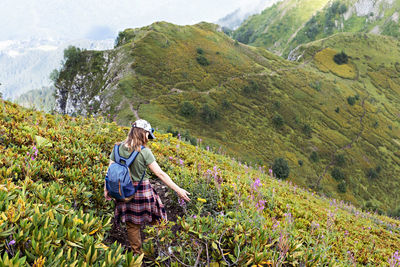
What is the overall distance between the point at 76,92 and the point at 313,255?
237 feet

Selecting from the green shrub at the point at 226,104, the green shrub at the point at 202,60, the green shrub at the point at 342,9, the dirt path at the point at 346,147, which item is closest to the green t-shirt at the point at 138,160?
the dirt path at the point at 346,147

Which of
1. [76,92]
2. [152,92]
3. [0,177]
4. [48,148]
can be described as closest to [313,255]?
[0,177]

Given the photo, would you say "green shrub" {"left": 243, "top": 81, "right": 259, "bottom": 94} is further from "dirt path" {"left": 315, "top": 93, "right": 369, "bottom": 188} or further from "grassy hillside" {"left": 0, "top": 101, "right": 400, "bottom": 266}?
"grassy hillside" {"left": 0, "top": 101, "right": 400, "bottom": 266}

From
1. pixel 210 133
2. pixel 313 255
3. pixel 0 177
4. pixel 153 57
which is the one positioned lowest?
pixel 210 133

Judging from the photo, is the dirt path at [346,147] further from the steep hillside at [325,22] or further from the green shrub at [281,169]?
the steep hillside at [325,22]

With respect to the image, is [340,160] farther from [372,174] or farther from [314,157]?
[372,174]

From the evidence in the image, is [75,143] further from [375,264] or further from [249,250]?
[375,264]

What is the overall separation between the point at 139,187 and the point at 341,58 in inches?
4746

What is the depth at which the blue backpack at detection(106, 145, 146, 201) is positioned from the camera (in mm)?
3279

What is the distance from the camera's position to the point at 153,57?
6103 centimetres

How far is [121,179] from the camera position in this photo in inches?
129

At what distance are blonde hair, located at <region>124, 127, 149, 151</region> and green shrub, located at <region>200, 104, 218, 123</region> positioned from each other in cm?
4578

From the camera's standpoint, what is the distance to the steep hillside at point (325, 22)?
146m

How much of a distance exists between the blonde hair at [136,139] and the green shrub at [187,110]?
4485cm
